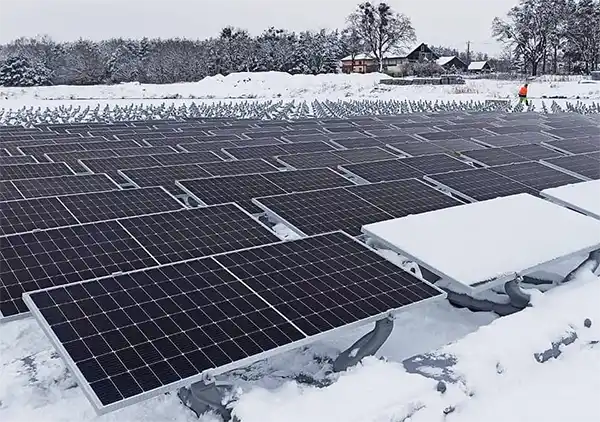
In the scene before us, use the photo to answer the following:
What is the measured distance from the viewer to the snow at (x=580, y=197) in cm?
917

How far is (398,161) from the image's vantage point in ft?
42.8

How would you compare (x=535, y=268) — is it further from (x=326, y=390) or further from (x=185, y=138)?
(x=185, y=138)

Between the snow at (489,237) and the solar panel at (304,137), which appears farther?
the solar panel at (304,137)

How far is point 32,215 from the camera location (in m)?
8.55

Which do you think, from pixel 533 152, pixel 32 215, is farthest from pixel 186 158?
pixel 533 152

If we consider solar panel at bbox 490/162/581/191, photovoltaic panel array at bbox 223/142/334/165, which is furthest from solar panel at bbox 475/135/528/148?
photovoltaic panel array at bbox 223/142/334/165

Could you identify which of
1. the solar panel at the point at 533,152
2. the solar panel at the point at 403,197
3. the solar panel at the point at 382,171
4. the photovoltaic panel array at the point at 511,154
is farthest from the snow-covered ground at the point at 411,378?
the solar panel at the point at 533,152

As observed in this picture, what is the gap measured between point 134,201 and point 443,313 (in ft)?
17.1

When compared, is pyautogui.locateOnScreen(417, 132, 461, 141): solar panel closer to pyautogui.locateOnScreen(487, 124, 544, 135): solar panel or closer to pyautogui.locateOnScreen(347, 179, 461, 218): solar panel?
pyautogui.locateOnScreen(487, 124, 544, 135): solar panel

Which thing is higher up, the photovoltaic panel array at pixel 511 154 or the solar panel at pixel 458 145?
the solar panel at pixel 458 145

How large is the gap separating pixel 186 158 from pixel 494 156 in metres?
7.63

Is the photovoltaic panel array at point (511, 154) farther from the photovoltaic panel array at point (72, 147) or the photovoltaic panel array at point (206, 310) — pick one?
the photovoltaic panel array at point (72, 147)

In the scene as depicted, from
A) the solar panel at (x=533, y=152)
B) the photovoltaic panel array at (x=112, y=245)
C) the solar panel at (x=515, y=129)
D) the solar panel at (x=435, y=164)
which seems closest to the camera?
the photovoltaic panel array at (x=112, y=245)

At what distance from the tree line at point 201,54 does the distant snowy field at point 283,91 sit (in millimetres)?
11546
